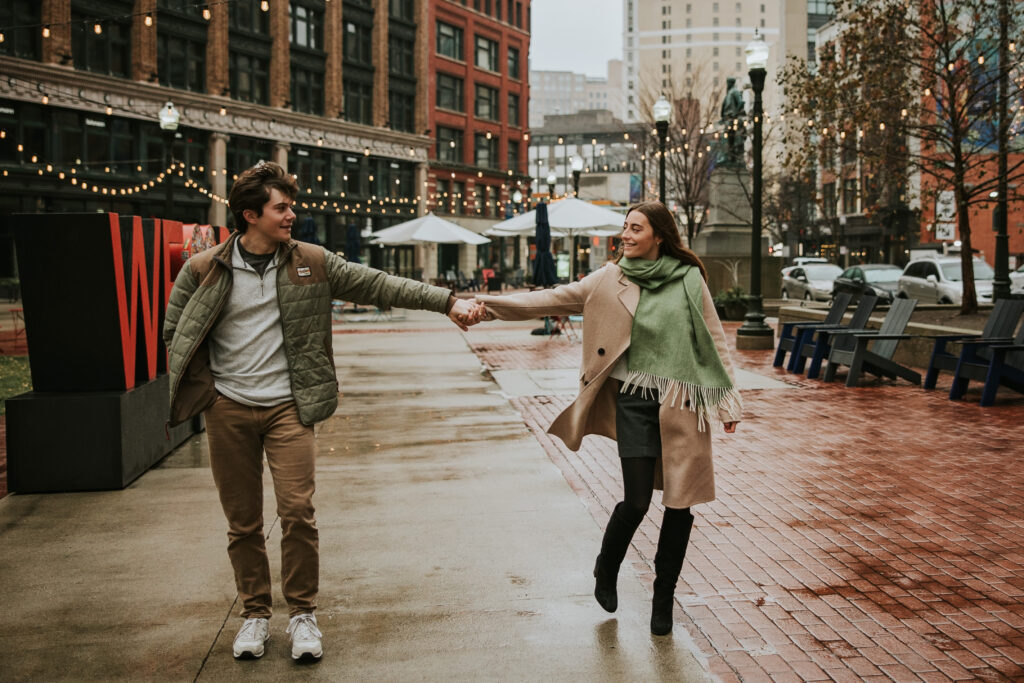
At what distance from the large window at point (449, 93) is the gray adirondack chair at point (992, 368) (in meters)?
56.4

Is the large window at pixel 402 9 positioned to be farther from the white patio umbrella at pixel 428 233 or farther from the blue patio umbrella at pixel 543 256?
the blue patio umbrella at pixel 543 256

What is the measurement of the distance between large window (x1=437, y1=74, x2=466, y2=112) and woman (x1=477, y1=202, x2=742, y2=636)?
62.2m

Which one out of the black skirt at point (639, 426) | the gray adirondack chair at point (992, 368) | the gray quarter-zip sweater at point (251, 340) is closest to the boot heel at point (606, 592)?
the black skirt at point (639, 426)

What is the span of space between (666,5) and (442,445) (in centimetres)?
18799

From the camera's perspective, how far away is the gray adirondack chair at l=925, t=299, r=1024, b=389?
1135 cm

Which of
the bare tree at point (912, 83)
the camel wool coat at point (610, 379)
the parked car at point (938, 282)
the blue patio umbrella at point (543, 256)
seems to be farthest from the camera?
the parked car at point (938, 282)

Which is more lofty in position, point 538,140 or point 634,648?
point 538,140

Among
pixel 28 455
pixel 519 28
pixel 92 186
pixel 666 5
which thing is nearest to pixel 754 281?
pixel 28 455

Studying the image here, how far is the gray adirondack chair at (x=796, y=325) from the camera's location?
1446 centimetres

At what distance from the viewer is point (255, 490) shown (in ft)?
14.1

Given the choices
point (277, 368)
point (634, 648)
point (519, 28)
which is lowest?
point (634, 648)

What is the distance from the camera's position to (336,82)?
52500 millimetres

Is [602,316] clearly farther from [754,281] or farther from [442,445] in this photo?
[754,281]

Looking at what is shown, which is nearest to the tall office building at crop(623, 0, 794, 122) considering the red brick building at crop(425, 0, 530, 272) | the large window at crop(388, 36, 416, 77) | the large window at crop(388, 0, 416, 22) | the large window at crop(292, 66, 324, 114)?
the red brick building at crop(425, 0, 530, 272)
